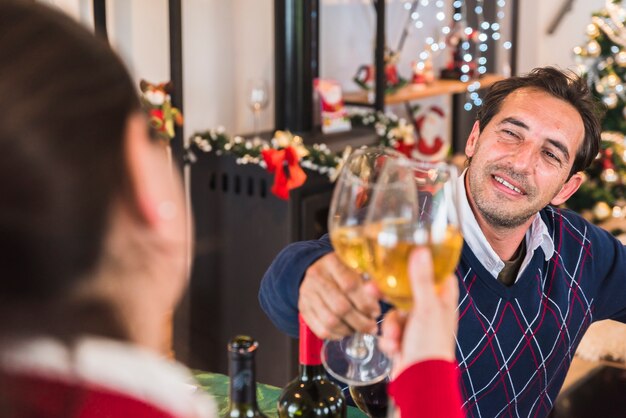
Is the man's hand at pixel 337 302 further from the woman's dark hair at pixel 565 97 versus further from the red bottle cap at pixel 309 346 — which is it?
the woman's dark hair at pixel 565 97

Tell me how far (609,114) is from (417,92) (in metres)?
0.96

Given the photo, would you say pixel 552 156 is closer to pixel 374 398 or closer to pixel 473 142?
Answer: pixel 473 142

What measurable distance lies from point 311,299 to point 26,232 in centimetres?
57

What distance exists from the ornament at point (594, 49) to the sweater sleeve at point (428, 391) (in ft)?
12.8

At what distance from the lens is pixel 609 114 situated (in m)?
4.47

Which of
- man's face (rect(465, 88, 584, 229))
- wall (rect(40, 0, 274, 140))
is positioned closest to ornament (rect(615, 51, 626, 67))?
wall (rect(40, 0, 274, 140))

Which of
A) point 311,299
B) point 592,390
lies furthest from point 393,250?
point 592,390

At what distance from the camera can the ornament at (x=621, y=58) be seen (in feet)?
14.4

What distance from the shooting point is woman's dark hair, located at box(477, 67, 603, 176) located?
6.00ft

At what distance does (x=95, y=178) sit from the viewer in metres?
0.55

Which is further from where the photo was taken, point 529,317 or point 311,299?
point 529,317

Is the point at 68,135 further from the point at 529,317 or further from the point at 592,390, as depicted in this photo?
the point at 592,390

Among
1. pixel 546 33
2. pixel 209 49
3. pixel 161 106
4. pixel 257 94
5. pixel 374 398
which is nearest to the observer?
pixel 374 398

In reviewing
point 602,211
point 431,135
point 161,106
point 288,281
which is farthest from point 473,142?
point 431,135
